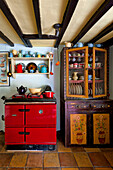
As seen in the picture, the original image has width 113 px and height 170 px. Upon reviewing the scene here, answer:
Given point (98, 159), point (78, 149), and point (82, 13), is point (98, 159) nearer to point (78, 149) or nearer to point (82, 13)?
point (78, 149)

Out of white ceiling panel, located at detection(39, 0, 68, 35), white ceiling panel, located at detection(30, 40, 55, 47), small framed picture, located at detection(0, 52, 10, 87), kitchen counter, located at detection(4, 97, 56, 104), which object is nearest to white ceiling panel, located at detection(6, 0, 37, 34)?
white ceiling panel, located at detection(39, 0, 68, 35)

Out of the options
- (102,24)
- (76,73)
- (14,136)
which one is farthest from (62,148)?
(102,24)

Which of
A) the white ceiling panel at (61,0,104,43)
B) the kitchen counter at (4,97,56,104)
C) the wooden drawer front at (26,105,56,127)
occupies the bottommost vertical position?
the wooden drawer front at (26,105,56,127)

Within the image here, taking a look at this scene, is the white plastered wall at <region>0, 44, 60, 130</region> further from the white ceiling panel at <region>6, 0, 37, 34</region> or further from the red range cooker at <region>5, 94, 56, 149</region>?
the white ceiling panel at <region>6, 0, 37, 34</region>

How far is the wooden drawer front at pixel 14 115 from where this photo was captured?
2.68 meters

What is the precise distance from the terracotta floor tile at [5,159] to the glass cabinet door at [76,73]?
1.69m

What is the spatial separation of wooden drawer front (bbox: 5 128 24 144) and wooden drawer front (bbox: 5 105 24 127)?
0.33 feet

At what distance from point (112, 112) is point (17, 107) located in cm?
202

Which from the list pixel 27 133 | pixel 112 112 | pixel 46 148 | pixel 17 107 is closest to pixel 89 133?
pixel 112 112

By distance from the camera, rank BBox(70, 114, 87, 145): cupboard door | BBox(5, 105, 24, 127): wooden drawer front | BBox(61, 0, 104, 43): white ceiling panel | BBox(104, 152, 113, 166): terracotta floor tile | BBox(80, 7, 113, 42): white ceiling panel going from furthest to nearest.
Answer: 1. BBox(70, 114, 87, 145): cupboard door
2. BBox(5, 105, 24, 127): wooden drawer front
3. BBox(104, 152, 113, 166): terracotta floor tile
4. BBox(80, 7, 113, 42): white ceiling panel
5. BBox(61, 0, 104, 43): white ceiling panel

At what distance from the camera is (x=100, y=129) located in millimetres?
2809

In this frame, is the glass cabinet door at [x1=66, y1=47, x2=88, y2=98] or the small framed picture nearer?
the glass cabinet door at [x1=66, y1=47, x2=88, y2=98]

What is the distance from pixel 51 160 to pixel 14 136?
89 centimetres

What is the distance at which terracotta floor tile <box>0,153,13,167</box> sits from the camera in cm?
225
